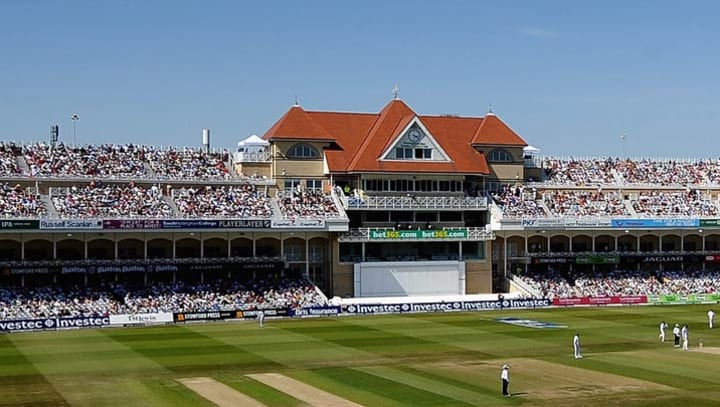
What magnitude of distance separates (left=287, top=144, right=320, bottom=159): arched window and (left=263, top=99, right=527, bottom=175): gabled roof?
23.6 inches

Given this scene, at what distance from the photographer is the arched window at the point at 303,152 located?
70.7 m

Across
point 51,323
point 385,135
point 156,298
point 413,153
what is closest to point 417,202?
point 413,153

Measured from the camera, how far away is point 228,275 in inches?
2571

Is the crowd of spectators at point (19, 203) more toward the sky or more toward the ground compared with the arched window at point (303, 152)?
more toward the ground

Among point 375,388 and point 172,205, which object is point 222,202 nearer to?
point 172,205

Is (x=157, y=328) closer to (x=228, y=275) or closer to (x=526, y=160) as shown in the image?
(x=228, y=275)

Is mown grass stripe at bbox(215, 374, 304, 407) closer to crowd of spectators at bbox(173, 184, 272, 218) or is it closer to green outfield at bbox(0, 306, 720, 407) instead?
green outfield at bbox(0, 306, 720, 407)

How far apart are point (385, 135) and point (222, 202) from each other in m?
12.5

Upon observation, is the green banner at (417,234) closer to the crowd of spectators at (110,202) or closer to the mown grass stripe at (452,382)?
the crowd of spectators at (110,202)

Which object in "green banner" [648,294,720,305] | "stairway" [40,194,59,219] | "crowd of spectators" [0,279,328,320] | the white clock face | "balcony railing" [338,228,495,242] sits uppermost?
the white clock face

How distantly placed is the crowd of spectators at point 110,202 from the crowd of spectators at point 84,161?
1.34 metres

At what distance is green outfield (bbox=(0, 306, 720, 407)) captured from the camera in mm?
33438

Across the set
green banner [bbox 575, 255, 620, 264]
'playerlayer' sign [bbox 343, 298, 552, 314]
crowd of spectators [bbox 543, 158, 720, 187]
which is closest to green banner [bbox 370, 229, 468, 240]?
'playerlayer' sign [bbox 343, 298, 552, 314]

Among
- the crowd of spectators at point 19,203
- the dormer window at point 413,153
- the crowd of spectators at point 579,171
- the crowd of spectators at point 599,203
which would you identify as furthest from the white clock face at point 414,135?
the crowd of spectators at point 19,203
